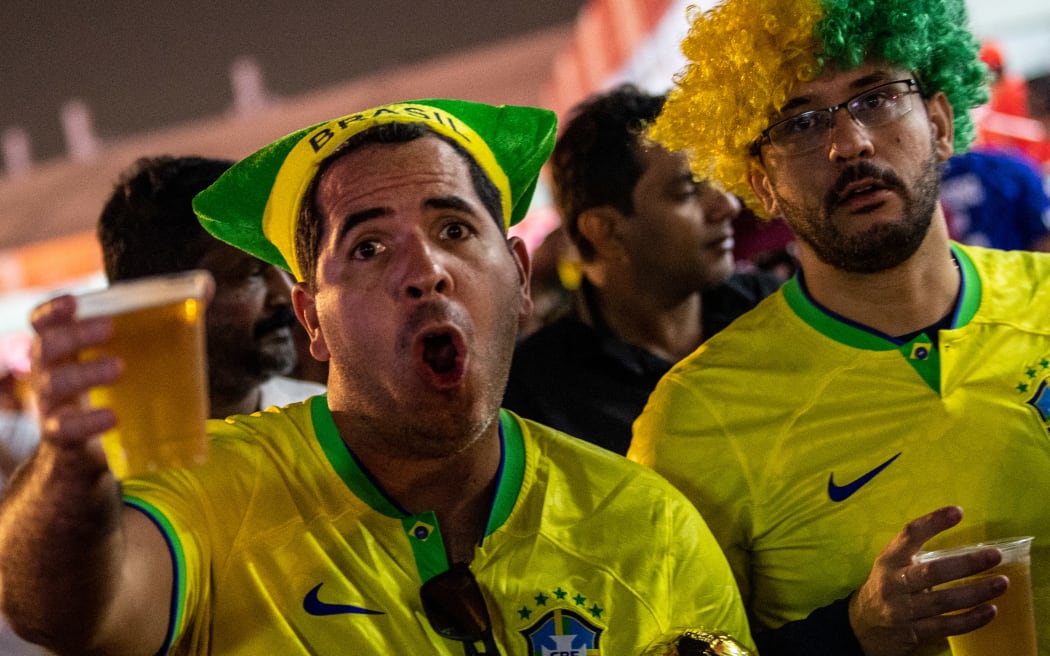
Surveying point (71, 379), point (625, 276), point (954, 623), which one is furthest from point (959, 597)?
point (625, 276)

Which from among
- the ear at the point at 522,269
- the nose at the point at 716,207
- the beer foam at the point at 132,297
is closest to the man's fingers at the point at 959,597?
the ear at the point at 522,269

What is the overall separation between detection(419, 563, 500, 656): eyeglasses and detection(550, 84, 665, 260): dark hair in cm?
267

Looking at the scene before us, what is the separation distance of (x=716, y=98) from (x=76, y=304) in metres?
2.31

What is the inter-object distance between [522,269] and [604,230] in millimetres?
2038

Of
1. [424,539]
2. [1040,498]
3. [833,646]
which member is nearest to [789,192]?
[1040,498]

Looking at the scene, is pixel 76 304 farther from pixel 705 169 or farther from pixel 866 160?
pixel 705 169

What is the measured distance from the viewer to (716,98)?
3.57 m

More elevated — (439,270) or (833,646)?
(439,270)

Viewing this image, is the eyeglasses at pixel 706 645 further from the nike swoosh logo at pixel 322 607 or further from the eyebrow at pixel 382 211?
the eyebrow at pixel 382 211

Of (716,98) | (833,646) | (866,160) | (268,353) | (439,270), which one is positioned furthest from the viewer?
(268,353)

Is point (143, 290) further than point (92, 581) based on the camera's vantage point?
No

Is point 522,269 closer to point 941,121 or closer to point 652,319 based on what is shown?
point 941,121

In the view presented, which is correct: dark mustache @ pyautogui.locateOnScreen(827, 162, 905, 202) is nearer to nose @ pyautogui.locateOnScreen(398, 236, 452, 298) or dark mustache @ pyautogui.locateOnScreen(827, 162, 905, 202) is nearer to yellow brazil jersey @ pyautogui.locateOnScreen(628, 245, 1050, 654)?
yellow brazil jersey @ pyautogui.locateOnScreen(628, 245, 1050, 654)

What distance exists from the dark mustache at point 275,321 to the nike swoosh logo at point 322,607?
159 cm
